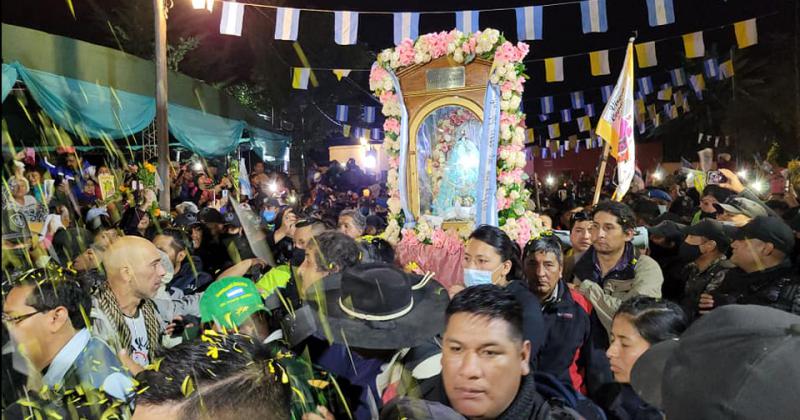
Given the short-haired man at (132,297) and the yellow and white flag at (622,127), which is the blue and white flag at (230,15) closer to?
the yellow and white flag at (622,127)

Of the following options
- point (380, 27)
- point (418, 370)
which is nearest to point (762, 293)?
point (418, 370)

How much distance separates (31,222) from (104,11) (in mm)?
11376

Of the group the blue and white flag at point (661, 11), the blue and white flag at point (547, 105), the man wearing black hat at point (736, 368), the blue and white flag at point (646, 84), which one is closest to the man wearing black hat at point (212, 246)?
the man wearing black hat at point (736, 368)

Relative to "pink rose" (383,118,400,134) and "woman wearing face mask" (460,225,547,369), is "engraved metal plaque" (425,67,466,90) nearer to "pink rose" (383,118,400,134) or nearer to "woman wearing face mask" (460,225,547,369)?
"pink rose" (383,118,400,134)

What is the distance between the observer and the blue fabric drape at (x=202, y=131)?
1158 centimetres

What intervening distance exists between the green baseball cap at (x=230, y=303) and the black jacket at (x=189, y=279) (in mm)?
1825

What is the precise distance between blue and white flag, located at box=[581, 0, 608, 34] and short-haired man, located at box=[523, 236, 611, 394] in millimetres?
8077

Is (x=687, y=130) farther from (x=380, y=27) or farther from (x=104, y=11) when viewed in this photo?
(x=104, y=11)

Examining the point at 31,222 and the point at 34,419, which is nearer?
the point at 34,419

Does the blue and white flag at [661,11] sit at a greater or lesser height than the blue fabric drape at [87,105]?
greater

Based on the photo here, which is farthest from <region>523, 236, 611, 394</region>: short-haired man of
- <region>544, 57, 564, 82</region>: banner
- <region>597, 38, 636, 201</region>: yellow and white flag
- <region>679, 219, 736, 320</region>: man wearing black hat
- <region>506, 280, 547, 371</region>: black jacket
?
<region>544, 57, 564, 82</region>: banner

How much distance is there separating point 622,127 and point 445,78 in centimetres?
259

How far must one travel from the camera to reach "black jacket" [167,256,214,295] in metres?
5.11

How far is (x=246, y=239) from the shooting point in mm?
6645
